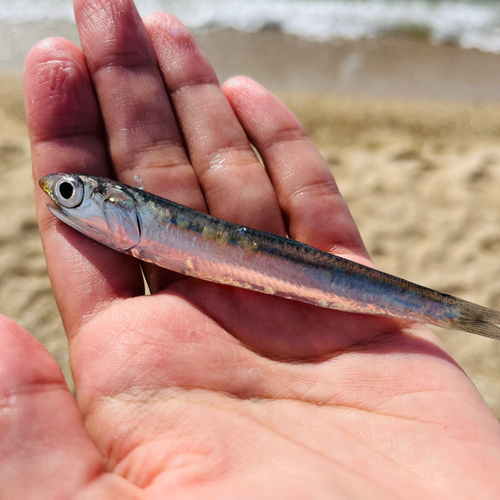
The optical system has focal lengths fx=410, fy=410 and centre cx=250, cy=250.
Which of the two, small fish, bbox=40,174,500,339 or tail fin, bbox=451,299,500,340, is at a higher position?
small fish, bbox=40,174,500,339

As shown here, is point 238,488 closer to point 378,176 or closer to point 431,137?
point 378,176

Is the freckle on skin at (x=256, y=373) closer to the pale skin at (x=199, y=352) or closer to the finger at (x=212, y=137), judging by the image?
the pale skin at (x=199, y=352)

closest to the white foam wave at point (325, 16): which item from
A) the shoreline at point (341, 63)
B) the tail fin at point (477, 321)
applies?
the shoreline at point (341, 63)

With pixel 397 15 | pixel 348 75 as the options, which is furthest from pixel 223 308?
pixel 397 15

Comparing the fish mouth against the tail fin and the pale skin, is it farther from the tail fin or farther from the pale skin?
→ the tail fin

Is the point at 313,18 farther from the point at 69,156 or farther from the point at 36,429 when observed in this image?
the point at 36,429

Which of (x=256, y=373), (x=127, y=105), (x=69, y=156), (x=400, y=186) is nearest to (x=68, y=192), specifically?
(x=69, y=156)

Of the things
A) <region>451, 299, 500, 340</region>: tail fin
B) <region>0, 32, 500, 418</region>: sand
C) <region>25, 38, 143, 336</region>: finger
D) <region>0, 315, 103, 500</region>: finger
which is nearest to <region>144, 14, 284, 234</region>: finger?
<region>25, 38, 143, 336</region>: finger
